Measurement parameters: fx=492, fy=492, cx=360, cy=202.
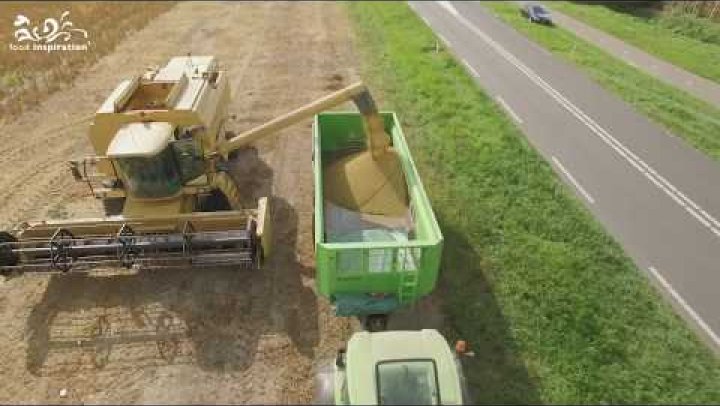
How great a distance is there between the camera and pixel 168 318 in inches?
389

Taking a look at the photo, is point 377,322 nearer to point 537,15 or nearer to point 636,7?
point 537,15

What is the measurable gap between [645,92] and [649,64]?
471 centimetres

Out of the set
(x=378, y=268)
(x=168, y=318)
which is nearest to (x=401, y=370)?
(x=378, y=268)

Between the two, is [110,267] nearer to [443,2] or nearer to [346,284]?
[346,284]

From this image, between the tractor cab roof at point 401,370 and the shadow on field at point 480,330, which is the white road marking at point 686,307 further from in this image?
the tractor cab roof at point 401,370

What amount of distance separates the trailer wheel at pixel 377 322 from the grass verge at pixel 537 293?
1.33 meters

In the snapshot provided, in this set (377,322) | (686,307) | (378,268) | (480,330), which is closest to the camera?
(378,268)

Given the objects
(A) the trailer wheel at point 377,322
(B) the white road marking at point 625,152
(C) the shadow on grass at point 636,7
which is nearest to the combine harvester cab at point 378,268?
(A) the trailer wheel at point 377,322

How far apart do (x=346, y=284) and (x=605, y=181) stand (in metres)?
9.99

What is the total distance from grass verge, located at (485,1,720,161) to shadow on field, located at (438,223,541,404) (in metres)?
11.0

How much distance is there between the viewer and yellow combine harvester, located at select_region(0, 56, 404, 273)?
10.0 meters

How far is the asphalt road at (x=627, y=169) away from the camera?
11414mm

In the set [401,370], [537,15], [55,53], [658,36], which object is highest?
[537,15]

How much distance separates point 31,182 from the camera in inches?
550
